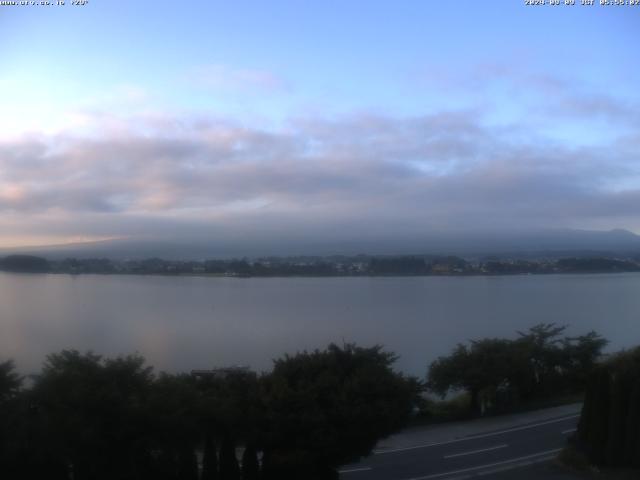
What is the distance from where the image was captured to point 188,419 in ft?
23.0

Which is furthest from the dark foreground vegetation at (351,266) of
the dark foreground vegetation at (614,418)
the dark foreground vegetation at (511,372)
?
A: the dark foreground vegetation at (614,418)

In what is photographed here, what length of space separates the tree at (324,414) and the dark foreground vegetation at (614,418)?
3.01m

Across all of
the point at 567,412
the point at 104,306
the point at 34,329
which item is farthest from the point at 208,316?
the point at 567,412

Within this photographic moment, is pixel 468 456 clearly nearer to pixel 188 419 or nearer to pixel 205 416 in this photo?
pixel 205 416

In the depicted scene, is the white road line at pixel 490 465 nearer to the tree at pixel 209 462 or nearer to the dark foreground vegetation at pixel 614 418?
the dark foreground vegetation at pixel 614 418

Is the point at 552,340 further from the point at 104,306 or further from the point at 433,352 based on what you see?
the point at 104,306

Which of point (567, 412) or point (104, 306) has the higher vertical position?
point (104, 306)

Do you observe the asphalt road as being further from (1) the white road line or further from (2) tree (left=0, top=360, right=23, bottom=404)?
(2) tree (left=0, top=360, right=23, bottom=404)

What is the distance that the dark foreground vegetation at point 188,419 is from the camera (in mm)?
6566

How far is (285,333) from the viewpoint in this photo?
20484 millimetres

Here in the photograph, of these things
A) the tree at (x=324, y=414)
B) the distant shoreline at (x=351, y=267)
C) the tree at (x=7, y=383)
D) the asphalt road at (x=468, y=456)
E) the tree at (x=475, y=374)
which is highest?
the distant shoreline at (x=351, y=267)

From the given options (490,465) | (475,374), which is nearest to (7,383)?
(490,465)

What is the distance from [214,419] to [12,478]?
7.01ft

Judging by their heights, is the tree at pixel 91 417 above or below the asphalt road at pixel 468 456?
above
